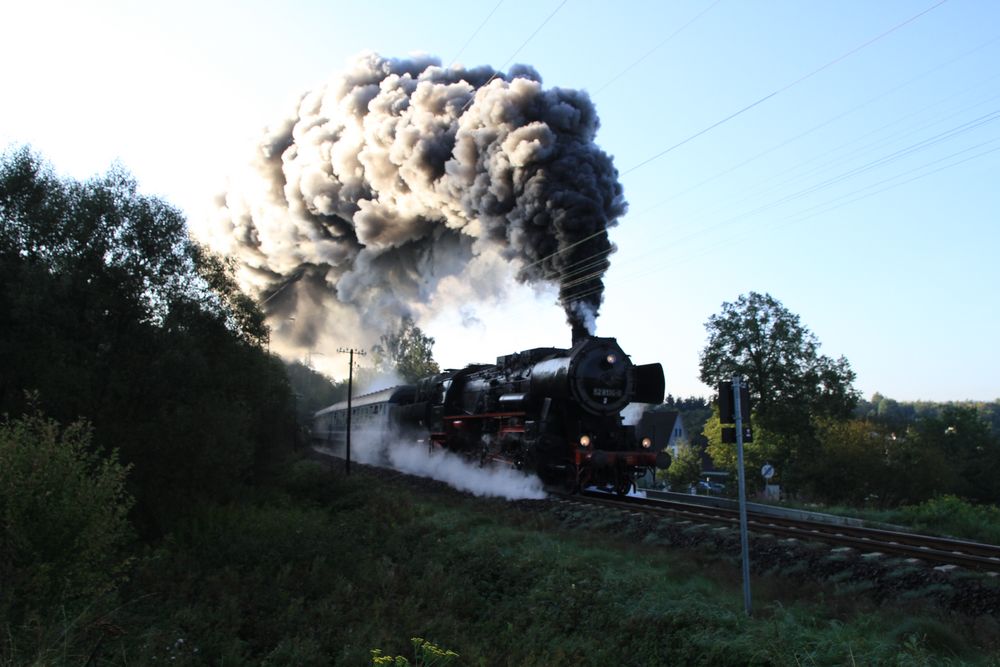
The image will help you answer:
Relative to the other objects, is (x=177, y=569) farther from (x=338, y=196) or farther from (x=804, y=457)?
(x=804, y=457)

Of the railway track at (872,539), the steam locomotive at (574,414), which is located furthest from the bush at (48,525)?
the steam locomotive at (574,414)

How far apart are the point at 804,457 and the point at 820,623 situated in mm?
40995

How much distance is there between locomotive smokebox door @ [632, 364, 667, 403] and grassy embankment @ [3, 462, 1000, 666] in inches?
253

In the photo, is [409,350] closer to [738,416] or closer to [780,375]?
[780,375]

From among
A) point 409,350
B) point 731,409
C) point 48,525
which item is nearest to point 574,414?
point 731,409

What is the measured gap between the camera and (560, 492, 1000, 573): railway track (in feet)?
32.7

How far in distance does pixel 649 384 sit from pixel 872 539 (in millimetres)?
7986

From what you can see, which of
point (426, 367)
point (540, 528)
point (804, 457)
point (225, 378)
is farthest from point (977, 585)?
point (426, 367)

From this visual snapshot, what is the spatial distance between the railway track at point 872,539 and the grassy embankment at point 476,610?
2.18m

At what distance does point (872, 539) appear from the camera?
41.0 feet

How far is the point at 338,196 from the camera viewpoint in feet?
110

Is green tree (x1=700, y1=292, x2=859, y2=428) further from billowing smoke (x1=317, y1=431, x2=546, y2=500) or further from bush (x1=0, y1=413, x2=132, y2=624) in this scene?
bush (x1=0, y1=413, x2=132, y2=624)

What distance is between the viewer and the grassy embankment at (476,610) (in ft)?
22.3

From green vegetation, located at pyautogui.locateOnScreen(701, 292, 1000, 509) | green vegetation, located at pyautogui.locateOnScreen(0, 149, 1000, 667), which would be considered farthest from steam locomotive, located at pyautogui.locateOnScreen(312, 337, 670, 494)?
green vegetation, located at pyautogui.locateOnScreen(701, 292, 1000, 509)
